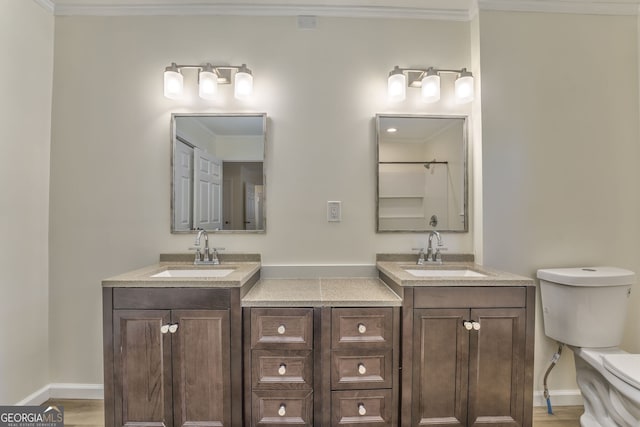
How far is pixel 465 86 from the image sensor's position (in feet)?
6.03

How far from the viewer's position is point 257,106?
1912mm

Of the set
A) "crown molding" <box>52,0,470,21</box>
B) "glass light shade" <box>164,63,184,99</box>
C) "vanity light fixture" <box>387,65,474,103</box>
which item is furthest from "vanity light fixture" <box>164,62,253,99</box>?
"vanity light fixture" <box>387,65,474,103</box>

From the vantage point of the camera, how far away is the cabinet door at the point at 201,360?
1.40 meters

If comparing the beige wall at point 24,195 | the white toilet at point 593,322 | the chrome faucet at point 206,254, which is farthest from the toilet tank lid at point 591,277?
the beige wall at point 24,195

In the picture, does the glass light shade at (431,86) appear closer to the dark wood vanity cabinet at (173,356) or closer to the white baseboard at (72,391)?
the dark wood vanity cabinet at (173,356)

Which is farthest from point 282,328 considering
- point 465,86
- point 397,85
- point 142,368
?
point 465,86

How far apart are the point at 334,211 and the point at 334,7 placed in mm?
1303

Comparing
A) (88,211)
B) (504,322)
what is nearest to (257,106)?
(88,211)

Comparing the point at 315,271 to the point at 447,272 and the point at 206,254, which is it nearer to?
the point at 206,254

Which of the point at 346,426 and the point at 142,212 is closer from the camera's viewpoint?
the point at 346,426

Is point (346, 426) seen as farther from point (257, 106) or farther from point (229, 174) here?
point (257, 106)

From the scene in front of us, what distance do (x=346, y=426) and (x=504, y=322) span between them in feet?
2.98

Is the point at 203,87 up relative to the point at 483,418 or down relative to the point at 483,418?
up

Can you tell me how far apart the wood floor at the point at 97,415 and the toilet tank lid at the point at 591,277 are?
816 millimetres
